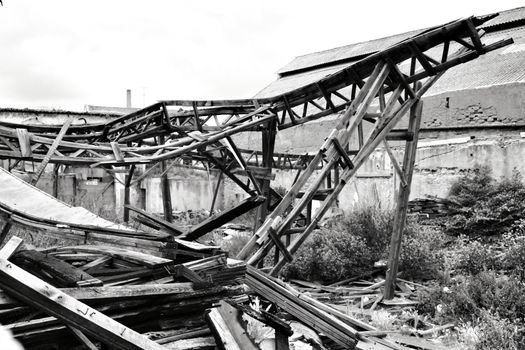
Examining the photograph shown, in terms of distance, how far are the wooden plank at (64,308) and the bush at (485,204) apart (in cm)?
1158

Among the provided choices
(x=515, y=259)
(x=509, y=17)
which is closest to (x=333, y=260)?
(x=515, y=259)

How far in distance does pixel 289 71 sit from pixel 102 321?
27.6 metres

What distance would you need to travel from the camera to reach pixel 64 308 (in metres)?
2.75

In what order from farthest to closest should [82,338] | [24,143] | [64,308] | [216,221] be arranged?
[24,143] < [216,221] < [82,338] < [64,308]

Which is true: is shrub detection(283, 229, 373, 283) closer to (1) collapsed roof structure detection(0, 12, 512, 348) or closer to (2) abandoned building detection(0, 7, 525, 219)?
(1) collapsed roof structure detection(0, 12, 512, 348)

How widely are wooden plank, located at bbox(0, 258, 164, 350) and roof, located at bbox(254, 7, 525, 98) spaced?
16387 mm

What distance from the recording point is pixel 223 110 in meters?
10.1

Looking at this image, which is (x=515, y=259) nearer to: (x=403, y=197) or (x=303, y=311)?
(x=403, y=197)

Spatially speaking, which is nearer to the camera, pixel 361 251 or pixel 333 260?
pixel 333 260

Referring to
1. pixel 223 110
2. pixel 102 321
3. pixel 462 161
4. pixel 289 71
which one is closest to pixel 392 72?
pixel 223 110

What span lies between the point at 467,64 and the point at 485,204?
29.1 feet

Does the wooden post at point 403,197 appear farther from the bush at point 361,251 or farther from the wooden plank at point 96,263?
the wooden plank at point 96,263

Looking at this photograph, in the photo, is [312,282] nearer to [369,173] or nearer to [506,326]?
[506,326]

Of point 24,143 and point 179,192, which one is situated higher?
point 24,143
